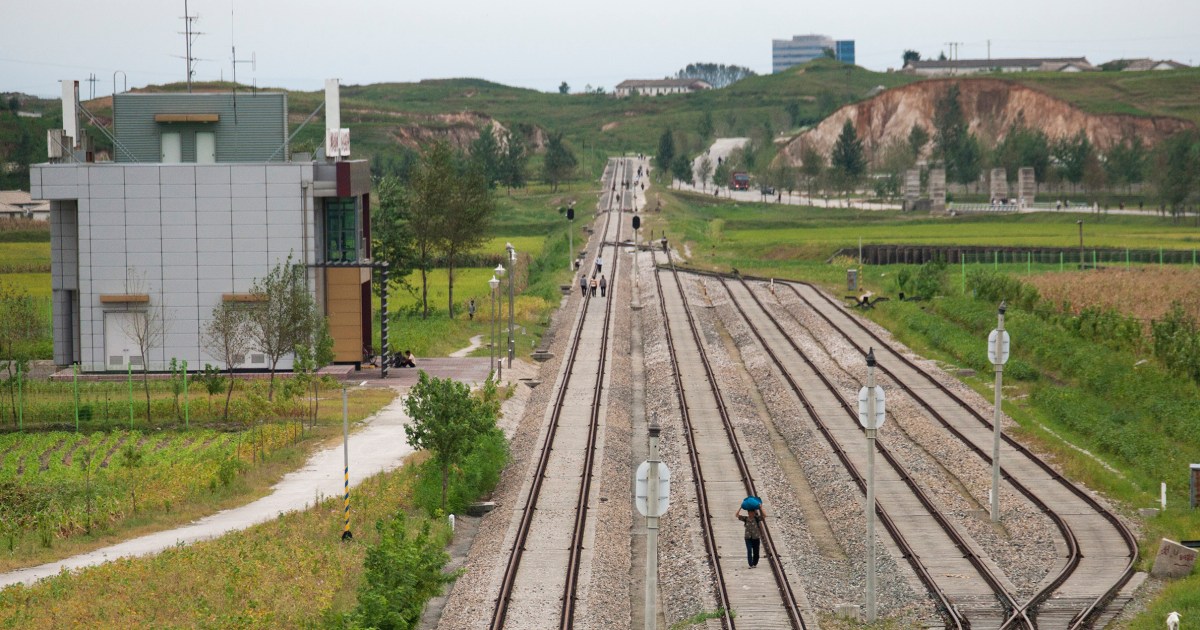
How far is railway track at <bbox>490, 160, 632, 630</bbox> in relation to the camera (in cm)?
2430

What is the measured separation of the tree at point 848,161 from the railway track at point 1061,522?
107m

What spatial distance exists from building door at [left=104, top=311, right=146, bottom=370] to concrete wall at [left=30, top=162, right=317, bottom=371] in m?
0.21

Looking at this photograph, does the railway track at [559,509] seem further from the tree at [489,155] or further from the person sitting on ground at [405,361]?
the tree at [489,155]

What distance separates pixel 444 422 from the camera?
31922mm

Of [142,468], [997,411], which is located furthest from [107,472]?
[997,411]

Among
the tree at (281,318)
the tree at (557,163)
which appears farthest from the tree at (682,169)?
the tree at (281,318)

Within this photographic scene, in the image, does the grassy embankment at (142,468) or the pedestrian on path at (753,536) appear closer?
the pedestrian on path at (753,536)

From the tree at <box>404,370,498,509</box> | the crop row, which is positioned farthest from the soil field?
the crop row

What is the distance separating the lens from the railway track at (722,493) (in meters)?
23.9

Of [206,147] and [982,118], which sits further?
[982,118]

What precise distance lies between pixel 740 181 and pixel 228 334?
421 feet

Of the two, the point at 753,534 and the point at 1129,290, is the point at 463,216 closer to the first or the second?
the point at 1129,290

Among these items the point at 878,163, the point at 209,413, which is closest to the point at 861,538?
the point at 209,413

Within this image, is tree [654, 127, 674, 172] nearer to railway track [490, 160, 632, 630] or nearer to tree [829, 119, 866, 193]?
tree [829, 119, 866, 193]
